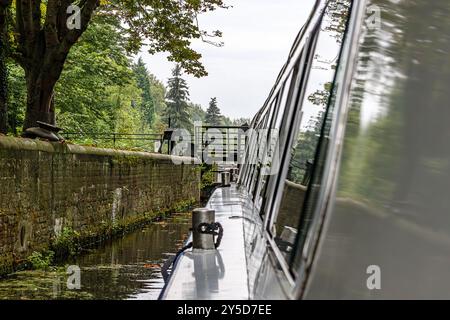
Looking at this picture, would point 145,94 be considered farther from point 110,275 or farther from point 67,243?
point 110,275

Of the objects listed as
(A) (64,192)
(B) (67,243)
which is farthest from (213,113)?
(B) (67,243)

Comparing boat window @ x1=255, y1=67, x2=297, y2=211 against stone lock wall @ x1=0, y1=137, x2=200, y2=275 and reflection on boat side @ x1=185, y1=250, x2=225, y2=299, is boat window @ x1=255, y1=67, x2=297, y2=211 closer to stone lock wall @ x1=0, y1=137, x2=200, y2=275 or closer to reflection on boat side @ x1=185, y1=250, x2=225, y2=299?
reflection on boat side @ x1=185, y1=250, x2=225, y2=299

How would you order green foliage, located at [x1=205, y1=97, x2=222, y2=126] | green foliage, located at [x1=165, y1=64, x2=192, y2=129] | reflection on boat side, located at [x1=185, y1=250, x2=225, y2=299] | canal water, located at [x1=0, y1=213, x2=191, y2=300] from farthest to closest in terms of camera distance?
1. green foliage, located at [x1=205, y1=97, x2=222, y2=126]
2. green foliage, located at [x1=165, y1=64, x2=192, y2=129]
3. canal water, located at [x1=0, y1=213, x2=191, y2=300]
4. reflection on boat side, located at [x1=185, y1=250, x2=225, y2=299]

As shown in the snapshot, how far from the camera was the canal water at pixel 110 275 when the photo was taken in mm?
8031

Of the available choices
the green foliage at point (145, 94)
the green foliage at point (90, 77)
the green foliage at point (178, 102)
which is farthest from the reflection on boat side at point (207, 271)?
the green foliage at point (145, 94)

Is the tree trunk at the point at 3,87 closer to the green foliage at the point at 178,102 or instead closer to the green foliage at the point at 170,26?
the green foliage at the point at 170,26

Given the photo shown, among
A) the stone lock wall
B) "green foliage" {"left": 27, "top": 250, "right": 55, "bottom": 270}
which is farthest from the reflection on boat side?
"green foliage" {"left": 27, "top": 250, "right": 55, "bottom": 270}

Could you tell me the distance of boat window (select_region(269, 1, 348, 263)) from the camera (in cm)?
233

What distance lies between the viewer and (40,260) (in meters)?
9.96

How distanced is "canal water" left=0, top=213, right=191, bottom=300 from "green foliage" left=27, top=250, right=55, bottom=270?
0.14 meters

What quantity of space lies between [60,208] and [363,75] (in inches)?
398

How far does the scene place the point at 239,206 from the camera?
6.65 meters

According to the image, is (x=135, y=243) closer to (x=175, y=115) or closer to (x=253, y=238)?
(x=253, y=238)
